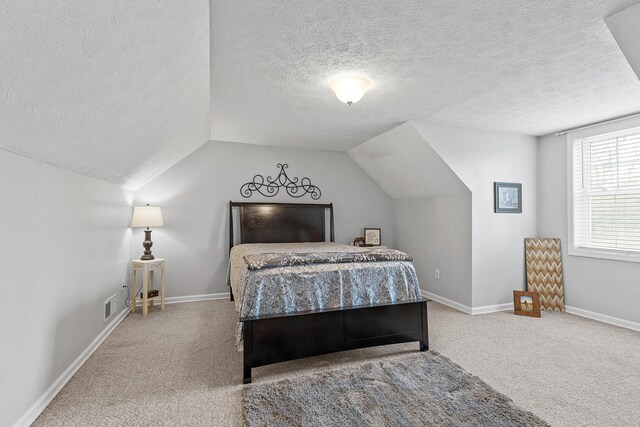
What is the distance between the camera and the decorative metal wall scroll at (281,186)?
15.1ft

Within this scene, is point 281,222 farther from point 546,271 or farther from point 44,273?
point 546,271

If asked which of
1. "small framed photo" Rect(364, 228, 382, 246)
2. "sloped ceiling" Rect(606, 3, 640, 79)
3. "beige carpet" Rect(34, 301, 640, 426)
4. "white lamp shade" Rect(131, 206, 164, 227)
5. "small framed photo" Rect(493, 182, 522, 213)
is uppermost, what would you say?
"sloped ceiling" Rect(606, 3, 640, 79)

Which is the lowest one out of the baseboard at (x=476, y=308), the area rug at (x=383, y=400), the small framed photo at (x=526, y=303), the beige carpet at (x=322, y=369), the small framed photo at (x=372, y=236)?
the beige carpet at (x=322, y=369)

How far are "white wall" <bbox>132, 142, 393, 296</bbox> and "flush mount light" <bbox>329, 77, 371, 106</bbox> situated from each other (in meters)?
2.43

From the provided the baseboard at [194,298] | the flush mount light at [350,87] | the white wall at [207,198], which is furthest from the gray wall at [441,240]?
the baseboard at [194,298]

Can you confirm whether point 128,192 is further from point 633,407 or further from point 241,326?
point 633,407

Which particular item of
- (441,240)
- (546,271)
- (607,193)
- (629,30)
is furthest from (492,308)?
(629,30)

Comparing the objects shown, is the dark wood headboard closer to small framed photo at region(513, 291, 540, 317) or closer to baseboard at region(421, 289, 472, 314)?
baseboard at region(421, 289, 472, 314)

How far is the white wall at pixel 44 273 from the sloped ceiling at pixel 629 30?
321cm

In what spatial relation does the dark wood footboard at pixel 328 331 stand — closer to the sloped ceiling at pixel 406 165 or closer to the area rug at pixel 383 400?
the area rug at pixel 383 400

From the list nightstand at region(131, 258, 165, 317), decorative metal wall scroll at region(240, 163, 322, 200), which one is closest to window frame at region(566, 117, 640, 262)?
decorative metal wall scroll at region(240, 163, 322, 200)

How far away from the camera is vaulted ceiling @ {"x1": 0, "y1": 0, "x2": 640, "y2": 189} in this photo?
1194mm

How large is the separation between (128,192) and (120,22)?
3.08 metres

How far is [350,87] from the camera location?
93.4 inches
